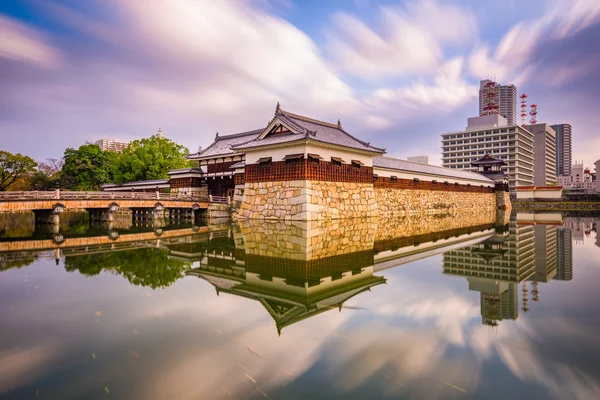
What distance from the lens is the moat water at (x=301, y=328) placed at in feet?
10.7

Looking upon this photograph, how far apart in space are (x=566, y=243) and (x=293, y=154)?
44.6ft

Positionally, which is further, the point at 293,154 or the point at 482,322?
the point at 293,154

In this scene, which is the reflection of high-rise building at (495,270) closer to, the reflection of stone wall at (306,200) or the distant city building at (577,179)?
the reflection of stone wall at (306,200)

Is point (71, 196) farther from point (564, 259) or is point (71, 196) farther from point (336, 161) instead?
point (564, 259)

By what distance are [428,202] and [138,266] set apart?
97.3ft

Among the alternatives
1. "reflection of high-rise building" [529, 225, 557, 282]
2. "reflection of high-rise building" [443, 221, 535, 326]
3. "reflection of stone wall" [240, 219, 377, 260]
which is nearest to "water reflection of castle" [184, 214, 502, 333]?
"reflection of stone wall" [240, 219, 377, 260]

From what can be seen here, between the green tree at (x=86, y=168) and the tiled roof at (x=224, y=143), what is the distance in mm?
14630

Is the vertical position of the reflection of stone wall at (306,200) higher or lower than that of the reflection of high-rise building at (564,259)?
higher

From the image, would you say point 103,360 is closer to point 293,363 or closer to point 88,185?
point 293,363

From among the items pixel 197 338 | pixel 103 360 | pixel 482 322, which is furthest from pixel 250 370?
pixel 482 322

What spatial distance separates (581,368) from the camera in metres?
3.51

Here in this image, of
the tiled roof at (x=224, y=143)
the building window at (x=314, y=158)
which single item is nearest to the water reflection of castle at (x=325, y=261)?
the building window at (x=314, y=158)

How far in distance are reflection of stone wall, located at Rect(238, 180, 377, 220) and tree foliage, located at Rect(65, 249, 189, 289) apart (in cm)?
1033

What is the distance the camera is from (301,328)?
15.2ft
